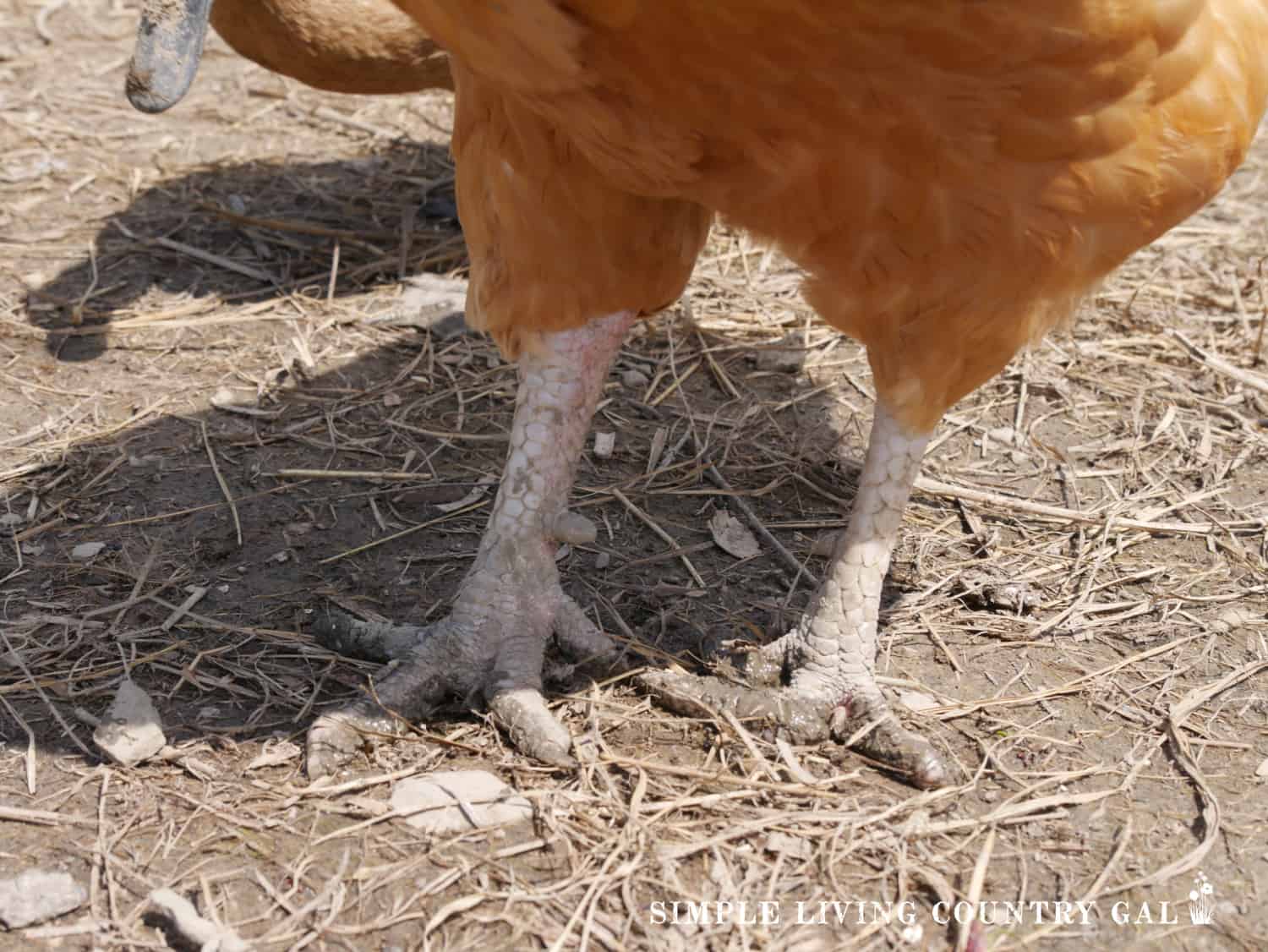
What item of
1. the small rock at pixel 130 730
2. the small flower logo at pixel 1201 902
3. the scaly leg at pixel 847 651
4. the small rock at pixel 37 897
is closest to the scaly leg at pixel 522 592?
the scaly leg at pixel 847 651

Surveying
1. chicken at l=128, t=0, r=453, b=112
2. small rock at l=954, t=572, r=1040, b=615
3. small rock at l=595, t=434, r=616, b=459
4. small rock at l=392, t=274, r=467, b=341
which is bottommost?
small rock at l=392, t=274, r=467, b=341

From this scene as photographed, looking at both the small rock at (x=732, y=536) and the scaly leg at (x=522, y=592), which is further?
the small rock at (x=732, y=536)

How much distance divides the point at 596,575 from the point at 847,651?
661 mm

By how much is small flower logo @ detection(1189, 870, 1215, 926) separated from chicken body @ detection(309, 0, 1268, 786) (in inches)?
18.1

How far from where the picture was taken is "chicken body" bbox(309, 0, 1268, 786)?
6.20 ft

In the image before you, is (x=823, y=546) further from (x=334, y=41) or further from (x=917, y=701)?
(x=334, y=41)

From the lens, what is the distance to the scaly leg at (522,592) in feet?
8.71

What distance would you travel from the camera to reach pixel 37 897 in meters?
2.16

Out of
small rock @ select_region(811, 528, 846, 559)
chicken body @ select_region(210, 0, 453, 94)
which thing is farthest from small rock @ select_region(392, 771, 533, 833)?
chicken body @ select_region(210, 0, 453, 94)

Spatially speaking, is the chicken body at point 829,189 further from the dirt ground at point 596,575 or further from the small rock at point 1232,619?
the small rock at point 1232,619

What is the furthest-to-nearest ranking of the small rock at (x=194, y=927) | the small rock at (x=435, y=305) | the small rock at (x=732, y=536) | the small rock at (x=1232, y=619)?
the small rock at (x=435, y=305) → the small rock at (x=732, y=536) → the small rock at (x=1232, y=619) → the small rock at (x=194, y=927)

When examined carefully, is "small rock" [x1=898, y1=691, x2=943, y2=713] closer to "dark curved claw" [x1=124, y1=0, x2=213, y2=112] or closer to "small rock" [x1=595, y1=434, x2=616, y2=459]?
"small rock" [x1=595, y1=434, x2=616, y2=459]

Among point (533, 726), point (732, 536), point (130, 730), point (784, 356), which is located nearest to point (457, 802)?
point (533, 726)

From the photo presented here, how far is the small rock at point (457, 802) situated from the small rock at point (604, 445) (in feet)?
4.14
